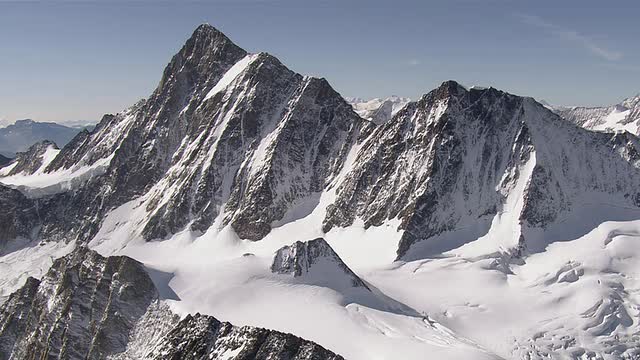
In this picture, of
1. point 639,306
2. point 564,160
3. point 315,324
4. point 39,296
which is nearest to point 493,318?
point 639,306

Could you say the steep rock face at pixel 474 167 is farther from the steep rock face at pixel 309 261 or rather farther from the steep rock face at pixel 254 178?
the steep rock face at pixel 309 261

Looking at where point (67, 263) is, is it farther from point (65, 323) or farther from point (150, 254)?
point (150, 254)

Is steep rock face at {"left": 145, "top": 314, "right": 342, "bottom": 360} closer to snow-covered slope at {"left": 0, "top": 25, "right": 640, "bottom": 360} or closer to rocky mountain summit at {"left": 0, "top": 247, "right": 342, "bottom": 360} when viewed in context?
rocky mountain summit at {"left": 0, "top": 247, "right": 342, "bottom": 360}

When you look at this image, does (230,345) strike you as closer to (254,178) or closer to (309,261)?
(309,261)

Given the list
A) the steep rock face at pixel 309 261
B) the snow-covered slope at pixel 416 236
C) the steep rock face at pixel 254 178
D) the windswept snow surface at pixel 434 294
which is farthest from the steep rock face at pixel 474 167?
the steep rock face at pixel 309 261

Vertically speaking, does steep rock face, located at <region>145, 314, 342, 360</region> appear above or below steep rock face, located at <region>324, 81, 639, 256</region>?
below

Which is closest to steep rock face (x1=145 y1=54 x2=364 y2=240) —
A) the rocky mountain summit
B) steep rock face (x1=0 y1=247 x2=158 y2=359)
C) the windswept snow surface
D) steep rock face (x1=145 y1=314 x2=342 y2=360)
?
the windswept snow surface

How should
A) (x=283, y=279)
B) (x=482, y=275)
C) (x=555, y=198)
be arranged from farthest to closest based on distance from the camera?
(x=555, y=198), (x=482, y=275), (x=283, y=279)
